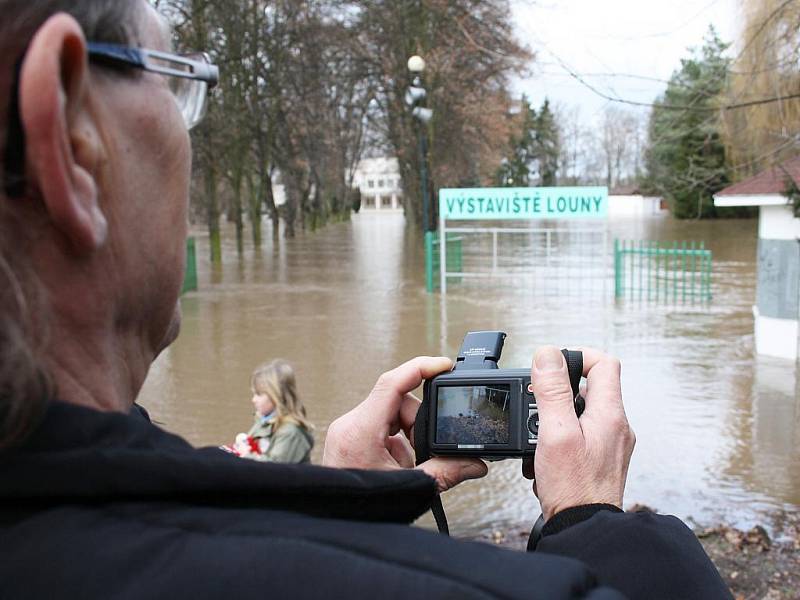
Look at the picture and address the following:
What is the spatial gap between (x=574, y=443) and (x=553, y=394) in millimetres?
78

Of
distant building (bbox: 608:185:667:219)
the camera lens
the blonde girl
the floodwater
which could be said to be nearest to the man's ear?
the camera lens

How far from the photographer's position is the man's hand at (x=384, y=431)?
154cm

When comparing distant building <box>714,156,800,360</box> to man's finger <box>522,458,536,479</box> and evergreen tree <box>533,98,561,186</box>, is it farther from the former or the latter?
evergreen tree <box>533,98,561,186</box>

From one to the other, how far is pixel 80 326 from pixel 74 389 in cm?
7

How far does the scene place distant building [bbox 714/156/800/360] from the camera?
11.7 metres

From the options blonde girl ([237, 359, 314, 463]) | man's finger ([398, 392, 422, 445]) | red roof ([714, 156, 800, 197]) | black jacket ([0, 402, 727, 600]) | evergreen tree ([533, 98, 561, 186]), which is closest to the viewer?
black jacket ([0, 402, 727, 600])

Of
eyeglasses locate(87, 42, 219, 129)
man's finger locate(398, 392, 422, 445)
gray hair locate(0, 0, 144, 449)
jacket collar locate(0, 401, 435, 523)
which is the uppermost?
eyeglasses locate(87, 42, 219, 129)

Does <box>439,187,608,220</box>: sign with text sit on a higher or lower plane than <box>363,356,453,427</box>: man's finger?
higher

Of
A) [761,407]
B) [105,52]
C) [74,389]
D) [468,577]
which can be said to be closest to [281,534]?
[468,577]

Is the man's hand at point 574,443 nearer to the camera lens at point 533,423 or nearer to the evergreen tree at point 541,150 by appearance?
the camera lens at point 533,423

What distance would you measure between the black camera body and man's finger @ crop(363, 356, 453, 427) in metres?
0.02

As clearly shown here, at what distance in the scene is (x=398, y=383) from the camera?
156 cm

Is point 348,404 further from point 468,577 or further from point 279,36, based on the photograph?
point 279,36

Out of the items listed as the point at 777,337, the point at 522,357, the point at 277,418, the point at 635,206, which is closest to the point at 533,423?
the point at 277,418
